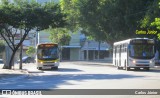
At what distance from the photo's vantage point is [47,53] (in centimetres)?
4578

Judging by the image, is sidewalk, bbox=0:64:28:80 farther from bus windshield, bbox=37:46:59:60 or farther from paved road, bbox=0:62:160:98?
bus windshield, bbox=37:46:59:60

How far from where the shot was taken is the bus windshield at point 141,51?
40281 millimetres

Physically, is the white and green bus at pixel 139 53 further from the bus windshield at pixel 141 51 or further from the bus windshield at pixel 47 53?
the bus windshield at pixel 47 53

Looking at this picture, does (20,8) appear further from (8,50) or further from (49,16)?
(8,50)

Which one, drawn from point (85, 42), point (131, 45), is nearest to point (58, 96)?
point (131, 45)

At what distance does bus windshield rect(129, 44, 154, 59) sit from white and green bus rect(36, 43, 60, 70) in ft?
30.0

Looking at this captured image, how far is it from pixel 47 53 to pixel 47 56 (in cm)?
34

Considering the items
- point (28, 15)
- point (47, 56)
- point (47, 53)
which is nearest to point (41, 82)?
point (28, 15)

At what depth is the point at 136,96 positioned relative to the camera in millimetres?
16391

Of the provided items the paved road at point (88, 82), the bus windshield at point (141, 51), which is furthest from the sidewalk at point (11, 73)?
the bus windshield at point (141, 51)

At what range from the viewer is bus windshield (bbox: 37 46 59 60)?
45.7 metres

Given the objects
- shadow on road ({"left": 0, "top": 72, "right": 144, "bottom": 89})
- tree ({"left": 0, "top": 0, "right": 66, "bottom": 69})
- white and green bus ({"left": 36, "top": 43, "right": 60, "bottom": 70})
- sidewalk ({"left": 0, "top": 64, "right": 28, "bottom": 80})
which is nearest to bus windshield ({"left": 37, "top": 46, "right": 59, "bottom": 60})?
white and green bus ({"left": 36, "top": 43, "right": 60, "bottom": 70})

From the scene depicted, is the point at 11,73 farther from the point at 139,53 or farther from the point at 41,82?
the point at 139,53

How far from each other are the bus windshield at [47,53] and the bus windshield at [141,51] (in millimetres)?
9266
